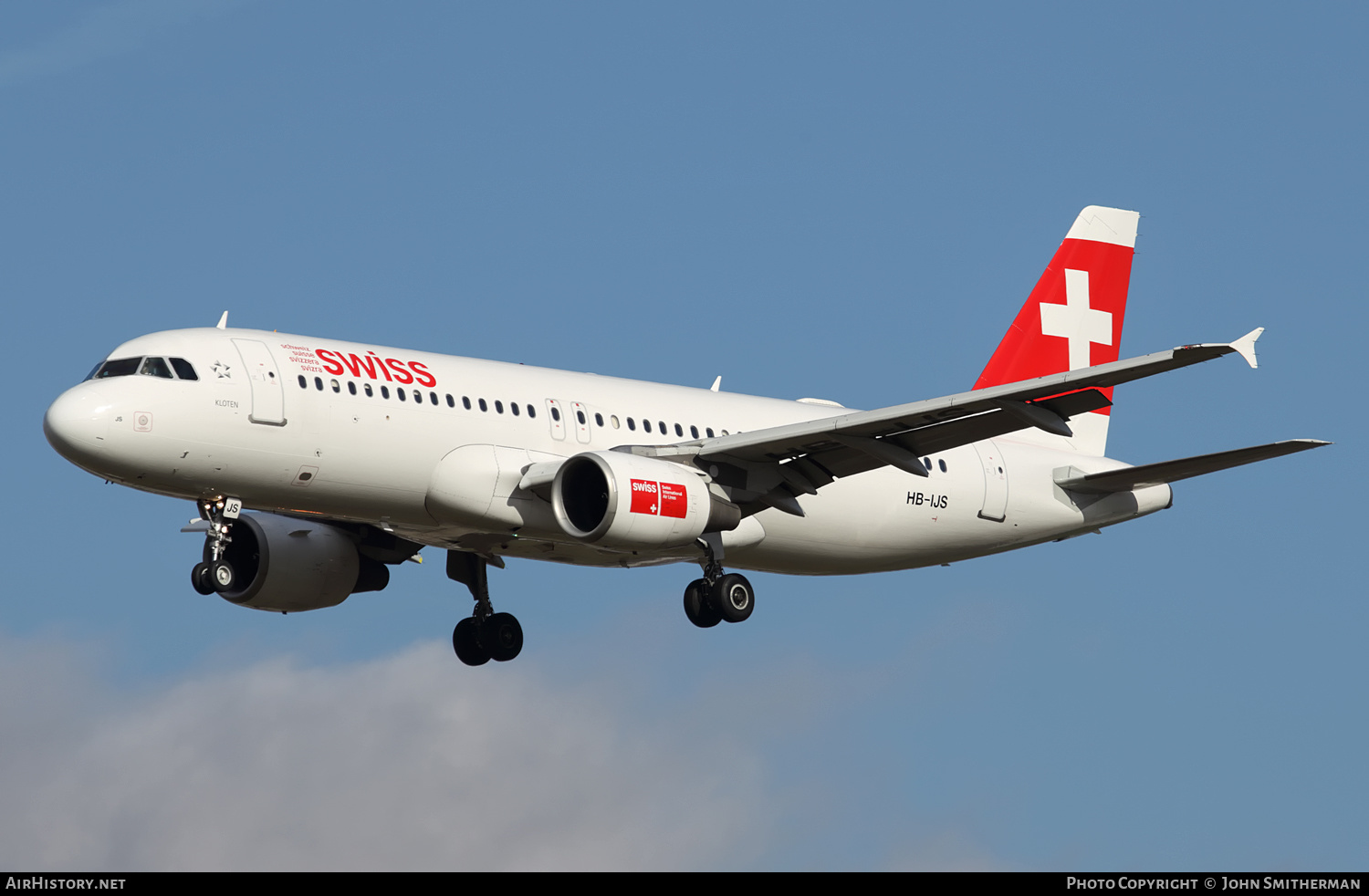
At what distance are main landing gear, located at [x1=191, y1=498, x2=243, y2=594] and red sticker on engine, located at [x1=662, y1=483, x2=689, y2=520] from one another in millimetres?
7466

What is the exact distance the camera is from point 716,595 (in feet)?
127

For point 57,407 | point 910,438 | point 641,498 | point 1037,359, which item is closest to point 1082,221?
point 1037,359

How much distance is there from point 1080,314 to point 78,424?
24475 mm

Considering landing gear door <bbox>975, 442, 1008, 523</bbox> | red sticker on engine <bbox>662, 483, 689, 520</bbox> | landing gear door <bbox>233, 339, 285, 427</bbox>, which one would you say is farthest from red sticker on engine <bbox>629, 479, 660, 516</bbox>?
landing gear door <bbox>975, 442, 1008, 523</bbox>

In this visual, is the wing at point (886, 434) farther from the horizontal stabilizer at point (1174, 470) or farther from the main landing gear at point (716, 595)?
the horizontal stabilizer at point (1174, 470)

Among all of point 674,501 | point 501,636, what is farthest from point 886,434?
point 501,636

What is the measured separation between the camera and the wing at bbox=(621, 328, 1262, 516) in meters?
34.1

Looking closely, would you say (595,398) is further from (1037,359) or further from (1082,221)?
(1082,221)

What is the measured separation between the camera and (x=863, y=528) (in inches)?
1635

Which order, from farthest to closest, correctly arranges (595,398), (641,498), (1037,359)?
(1037,359)
(595,398)
(641,498)

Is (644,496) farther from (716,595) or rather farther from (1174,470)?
(1174,470)

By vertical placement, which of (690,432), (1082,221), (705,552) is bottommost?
(705,552)

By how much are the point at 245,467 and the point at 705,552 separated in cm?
910

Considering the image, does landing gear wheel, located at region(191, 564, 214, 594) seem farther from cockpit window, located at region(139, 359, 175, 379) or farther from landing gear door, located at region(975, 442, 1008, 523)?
landing gear door, located at region(975, 442, 1008, 523)
